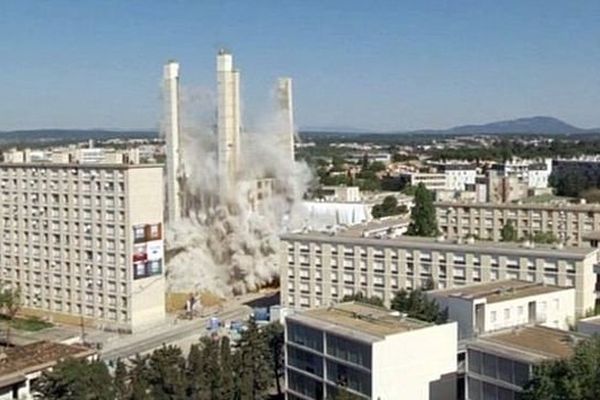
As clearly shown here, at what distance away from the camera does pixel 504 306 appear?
2195 cm

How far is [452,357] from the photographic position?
64.4ft

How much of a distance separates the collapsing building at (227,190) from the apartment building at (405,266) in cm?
812

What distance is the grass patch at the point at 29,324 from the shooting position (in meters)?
34.7

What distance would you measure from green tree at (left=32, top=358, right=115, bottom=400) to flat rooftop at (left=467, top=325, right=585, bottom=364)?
7952 millimetres

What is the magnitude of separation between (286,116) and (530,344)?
30.1 meters

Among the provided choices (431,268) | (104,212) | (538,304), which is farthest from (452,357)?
(104,212)

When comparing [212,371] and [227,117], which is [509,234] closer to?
[227,117]

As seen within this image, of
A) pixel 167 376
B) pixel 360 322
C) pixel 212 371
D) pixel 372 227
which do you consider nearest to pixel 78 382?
pixel 167 376

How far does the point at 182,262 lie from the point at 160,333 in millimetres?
6784

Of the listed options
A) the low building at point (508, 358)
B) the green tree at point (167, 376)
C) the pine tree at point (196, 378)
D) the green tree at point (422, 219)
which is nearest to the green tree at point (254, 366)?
the pine tree at point (196, 378)

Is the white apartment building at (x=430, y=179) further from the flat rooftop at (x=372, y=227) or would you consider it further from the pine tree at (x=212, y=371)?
the pine tree at (x=212, y=371)

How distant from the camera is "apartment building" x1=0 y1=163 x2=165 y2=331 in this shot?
34938 mm

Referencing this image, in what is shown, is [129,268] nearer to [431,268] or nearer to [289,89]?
[431,268]

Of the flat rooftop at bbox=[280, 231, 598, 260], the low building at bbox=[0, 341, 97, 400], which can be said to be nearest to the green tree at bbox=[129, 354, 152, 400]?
the low building at bbox=[0, 341, 97, 400]
